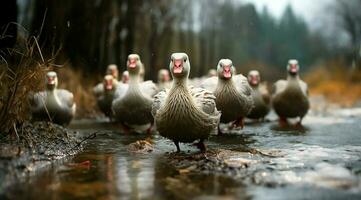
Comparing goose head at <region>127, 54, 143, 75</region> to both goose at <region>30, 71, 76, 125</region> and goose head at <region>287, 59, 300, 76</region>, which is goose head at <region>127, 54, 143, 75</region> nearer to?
goose at <region>30, 71, 76, 125</region>

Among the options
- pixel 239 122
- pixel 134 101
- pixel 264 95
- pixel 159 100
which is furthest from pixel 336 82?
pixel 159 100

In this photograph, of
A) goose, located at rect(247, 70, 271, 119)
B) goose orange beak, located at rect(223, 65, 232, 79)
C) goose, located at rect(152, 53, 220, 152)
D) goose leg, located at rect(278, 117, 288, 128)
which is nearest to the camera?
goose, located at rect(152, 53, 220, 152)

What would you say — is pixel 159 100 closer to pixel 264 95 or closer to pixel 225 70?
pixel 225 70

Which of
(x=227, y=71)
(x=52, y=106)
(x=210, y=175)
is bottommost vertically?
(x=210, y=175)

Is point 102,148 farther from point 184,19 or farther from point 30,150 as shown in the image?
point 184,19

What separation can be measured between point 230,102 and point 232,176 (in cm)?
413

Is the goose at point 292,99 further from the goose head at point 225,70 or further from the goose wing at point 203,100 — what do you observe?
the goose wing at point 203,100

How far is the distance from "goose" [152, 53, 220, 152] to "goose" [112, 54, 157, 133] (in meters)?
2.81

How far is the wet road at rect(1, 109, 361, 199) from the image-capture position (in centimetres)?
544

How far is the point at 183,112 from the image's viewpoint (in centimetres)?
789

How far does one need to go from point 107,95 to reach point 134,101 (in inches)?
128

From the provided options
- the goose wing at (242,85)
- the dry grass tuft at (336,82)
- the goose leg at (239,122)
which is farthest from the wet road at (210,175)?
the dry grass tuft at (336,82)

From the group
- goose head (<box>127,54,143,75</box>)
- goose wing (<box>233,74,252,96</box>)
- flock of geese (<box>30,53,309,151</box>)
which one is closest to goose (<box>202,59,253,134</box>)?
flock of geese (<box>30,53,309,151</box>)

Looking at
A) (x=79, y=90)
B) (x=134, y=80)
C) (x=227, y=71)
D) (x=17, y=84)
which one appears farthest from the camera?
(x=79, y=90)
